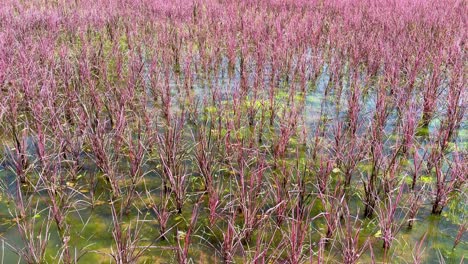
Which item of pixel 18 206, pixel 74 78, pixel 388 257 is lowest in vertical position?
pixel 388 257

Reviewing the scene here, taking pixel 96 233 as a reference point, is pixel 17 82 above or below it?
above

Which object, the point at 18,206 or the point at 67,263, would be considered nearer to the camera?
the point at 67,263

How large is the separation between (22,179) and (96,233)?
1137 mm

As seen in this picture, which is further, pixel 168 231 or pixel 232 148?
pixel 232 148

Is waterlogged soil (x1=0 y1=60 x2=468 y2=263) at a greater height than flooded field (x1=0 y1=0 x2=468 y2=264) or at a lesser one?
lesser

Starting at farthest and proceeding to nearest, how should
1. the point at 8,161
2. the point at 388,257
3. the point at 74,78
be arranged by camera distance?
the point at 74,78 < the point at 8,161 < the point at 388,257

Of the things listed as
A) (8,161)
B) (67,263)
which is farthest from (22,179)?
(67,263)

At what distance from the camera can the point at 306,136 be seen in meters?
4.60

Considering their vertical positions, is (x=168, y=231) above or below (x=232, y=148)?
below

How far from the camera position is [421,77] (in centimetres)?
662

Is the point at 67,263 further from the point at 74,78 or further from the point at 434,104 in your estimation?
the point at 434,104

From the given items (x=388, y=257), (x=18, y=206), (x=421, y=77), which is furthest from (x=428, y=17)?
(x=18, y=206)

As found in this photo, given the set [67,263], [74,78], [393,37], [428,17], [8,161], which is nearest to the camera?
[67,263]

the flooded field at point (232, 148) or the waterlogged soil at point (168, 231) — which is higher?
the flooded field at point (232, 148)
